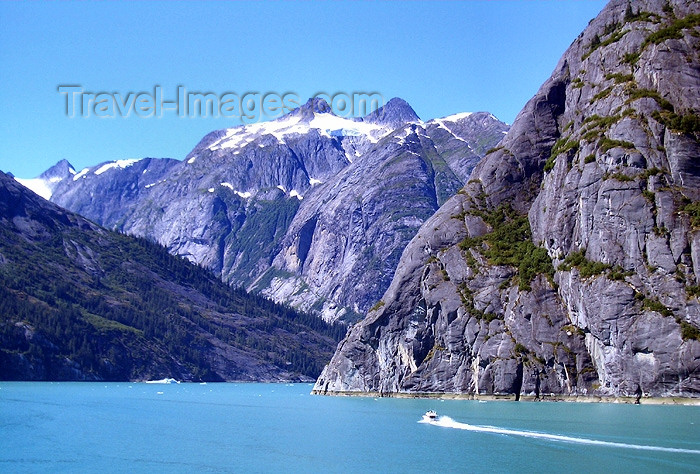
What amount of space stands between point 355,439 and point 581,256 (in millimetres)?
78218

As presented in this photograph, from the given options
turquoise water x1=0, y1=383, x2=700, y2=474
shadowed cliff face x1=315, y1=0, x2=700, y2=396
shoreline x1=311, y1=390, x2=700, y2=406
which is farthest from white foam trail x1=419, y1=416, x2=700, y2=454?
shadowed cliff face x1=315, y1=0, x2=700, y2=396

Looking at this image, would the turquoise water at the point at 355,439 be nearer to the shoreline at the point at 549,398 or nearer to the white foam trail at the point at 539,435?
the white foam trail at the point at 539,435

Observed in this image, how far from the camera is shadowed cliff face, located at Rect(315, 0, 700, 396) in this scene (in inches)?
5458

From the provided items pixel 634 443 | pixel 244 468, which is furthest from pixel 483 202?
pixel 244 468

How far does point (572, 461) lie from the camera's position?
76062mm

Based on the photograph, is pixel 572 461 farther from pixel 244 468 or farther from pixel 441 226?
pixel 441 226

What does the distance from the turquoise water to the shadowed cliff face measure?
43.1 ft

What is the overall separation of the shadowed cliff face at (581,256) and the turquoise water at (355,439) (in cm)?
1312

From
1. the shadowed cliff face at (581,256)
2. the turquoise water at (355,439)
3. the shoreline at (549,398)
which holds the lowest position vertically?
the turquoise water at (355,439)

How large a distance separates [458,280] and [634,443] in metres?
94.5

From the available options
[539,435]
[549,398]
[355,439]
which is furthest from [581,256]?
[355,439]

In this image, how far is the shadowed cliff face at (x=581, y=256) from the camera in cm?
13862

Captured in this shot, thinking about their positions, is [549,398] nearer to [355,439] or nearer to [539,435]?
[539,435]

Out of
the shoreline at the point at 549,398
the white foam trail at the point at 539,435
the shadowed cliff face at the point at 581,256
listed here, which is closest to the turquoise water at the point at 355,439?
the white foam trail at the point at 539,435
